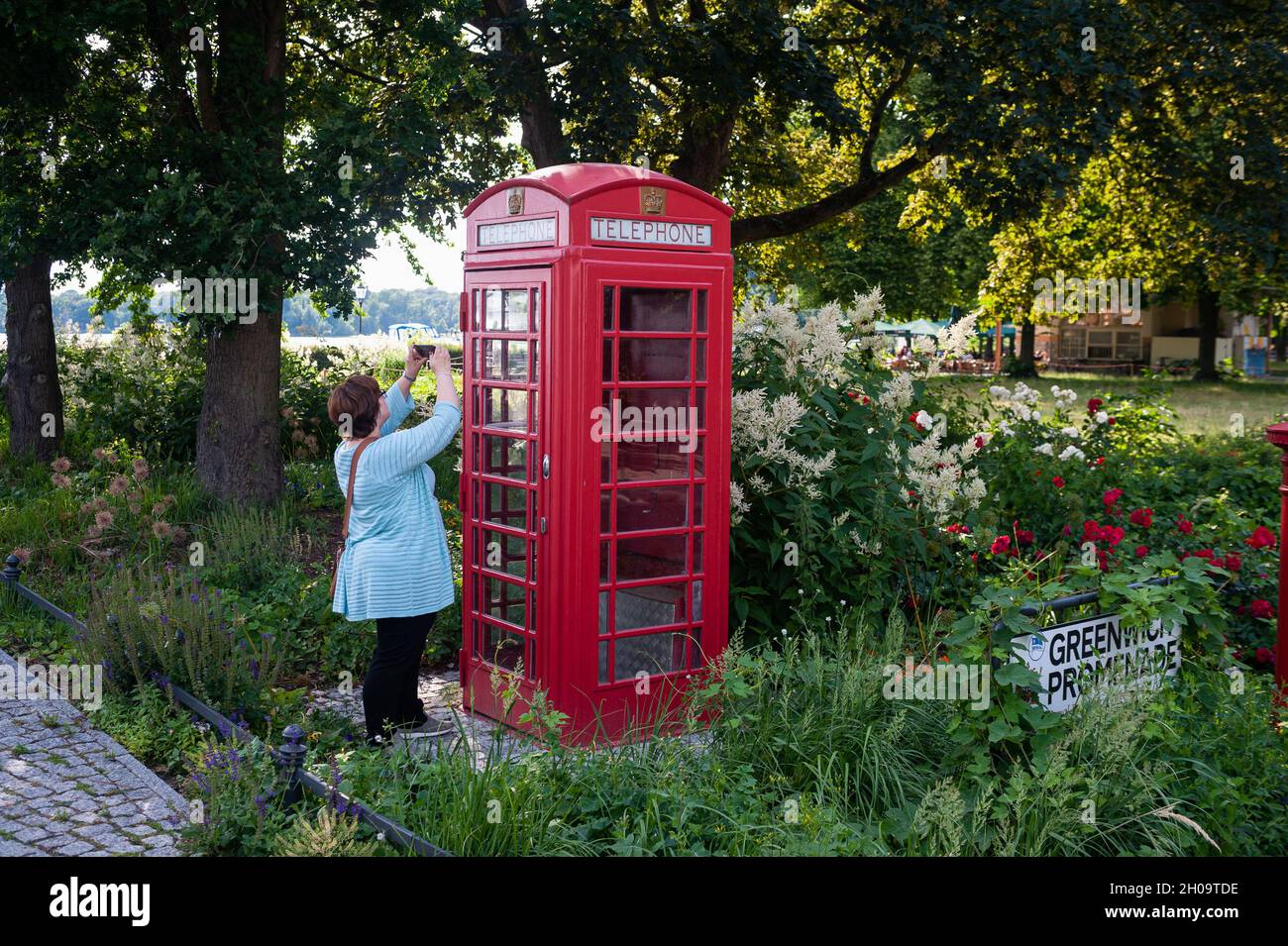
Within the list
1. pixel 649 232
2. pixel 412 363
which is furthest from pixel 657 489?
pixel 412 363

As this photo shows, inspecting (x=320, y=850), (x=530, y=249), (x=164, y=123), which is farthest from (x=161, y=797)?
(x=164, y=123)

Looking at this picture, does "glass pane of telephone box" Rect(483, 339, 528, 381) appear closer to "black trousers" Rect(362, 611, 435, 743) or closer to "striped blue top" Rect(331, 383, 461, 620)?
"striped blue top" Rect(331, 383, 461, 620)

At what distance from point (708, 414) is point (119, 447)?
9129 millimetres

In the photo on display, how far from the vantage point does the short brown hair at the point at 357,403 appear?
5.73 metres

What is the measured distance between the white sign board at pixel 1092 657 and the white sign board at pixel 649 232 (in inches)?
106

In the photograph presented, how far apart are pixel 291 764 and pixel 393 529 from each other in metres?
1.41

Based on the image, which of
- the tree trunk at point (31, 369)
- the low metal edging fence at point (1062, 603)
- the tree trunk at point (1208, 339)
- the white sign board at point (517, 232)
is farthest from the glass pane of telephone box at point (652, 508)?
the tree trunk at point (1208, 339)

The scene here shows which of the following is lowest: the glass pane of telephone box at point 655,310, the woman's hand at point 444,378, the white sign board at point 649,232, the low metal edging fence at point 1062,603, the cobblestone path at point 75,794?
the cobblestone path at point 75,794

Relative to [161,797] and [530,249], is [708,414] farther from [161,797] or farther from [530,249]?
[161,797]

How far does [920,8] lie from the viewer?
12297 millimetres

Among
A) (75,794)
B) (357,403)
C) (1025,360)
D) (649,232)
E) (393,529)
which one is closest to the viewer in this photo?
(75,794)

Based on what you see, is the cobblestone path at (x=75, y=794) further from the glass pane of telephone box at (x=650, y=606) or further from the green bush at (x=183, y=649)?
the glass pane of telephone box at (x=650, y=606)

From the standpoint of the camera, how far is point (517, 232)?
625 centimetres

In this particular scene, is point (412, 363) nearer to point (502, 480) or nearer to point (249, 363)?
point (502, 480)
